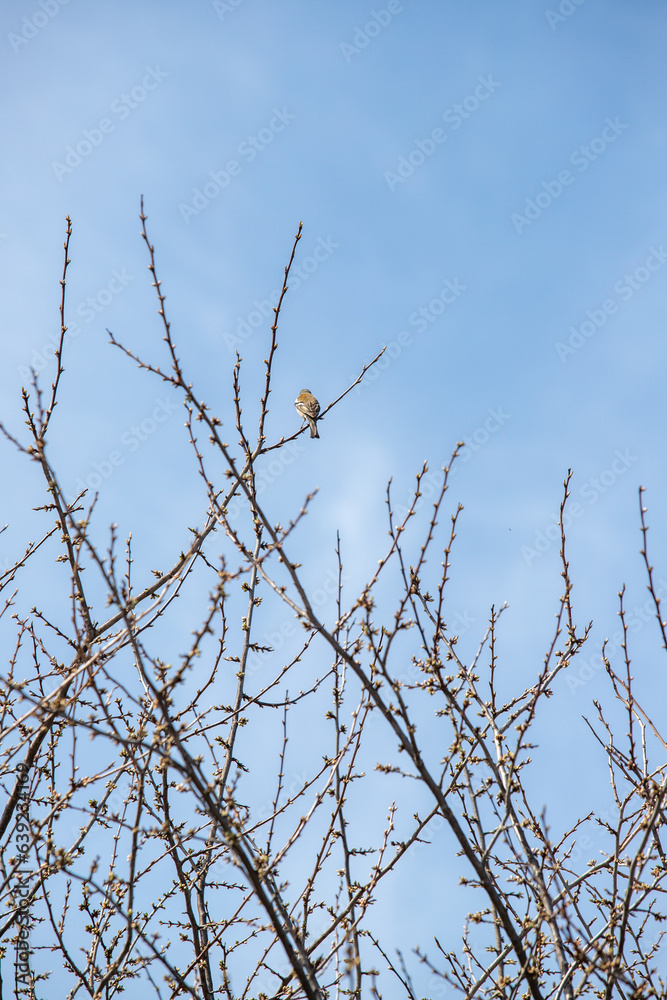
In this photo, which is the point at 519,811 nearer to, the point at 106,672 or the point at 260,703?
the point at 260,703

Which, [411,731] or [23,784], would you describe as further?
[23,784]

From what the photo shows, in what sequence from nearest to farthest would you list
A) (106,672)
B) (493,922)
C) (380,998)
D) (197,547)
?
1. (106,672)
2. (380,998)
3. (493,922)
4. (197,547)

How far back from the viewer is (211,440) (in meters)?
3.21

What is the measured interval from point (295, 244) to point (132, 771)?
278 centimetres

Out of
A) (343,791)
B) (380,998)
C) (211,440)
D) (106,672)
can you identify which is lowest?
(380,998)

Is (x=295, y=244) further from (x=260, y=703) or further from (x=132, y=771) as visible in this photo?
(x=132, y=771)

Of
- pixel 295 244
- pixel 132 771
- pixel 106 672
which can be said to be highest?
pixel 295 244

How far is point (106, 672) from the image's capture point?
2.75 m

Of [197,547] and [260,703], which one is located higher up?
[197,547]

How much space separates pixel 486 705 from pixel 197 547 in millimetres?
1650

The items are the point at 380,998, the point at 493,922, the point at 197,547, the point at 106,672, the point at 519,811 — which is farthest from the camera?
the point at 519,811

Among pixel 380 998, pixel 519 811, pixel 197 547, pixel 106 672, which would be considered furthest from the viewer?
pixel 519 811

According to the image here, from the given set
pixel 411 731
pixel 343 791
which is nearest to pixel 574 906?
pixel 343 791

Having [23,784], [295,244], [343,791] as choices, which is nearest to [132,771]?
[23,784]
